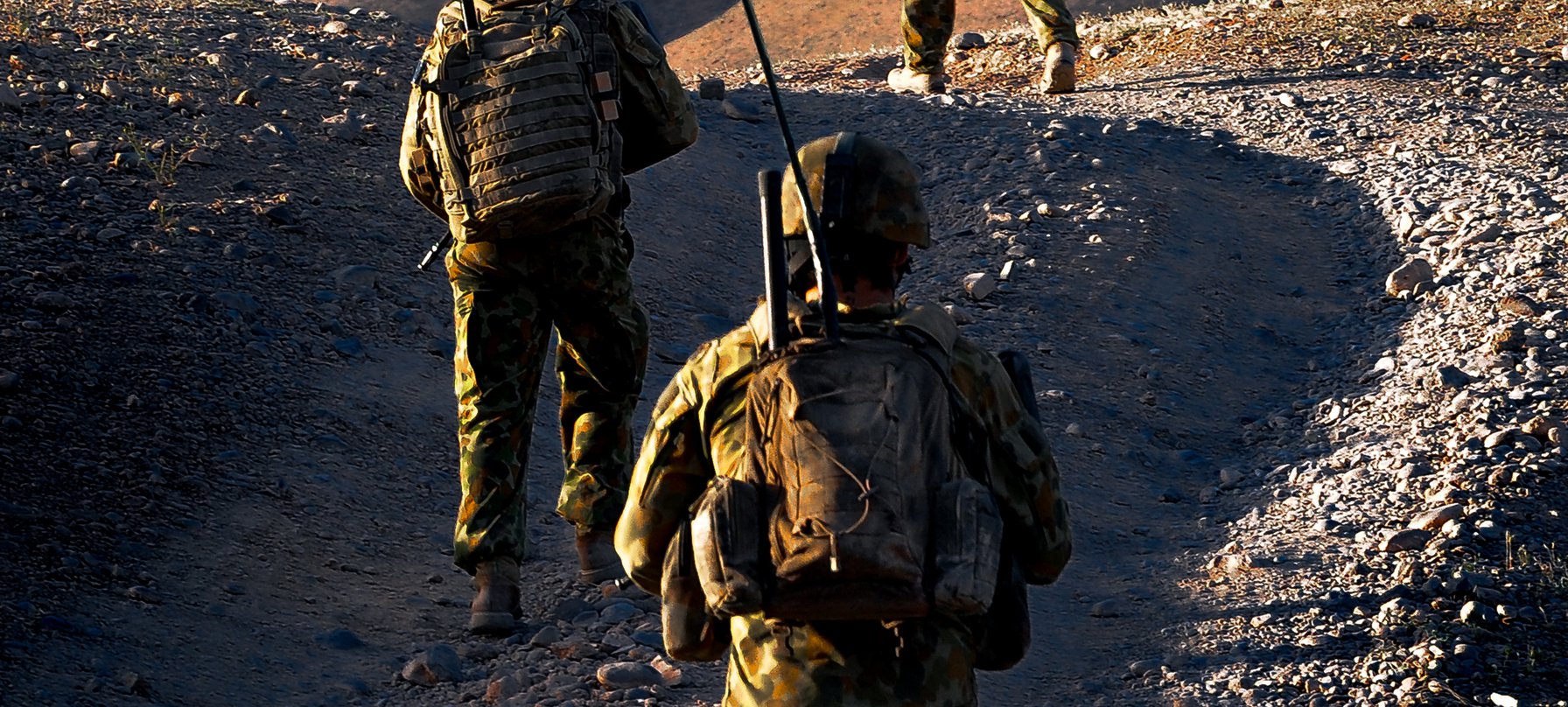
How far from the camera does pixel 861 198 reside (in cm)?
262

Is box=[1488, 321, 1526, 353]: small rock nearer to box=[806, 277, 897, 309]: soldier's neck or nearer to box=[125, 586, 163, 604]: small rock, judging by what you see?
box=[806, 277, 897, 309]: soldier's neck

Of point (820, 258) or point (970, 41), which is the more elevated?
point (820, 258)

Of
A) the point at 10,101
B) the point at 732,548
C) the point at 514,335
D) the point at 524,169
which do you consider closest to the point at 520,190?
the point at 524,169

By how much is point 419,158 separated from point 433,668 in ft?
4.34

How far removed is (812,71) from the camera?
12172 mm

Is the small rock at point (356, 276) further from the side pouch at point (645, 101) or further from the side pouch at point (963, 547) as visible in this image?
the side pouch at point (963, 547)

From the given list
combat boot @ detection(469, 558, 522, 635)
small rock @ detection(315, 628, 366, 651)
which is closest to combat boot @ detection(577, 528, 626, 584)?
combat boot @ detection(469, 558, 522, 635)

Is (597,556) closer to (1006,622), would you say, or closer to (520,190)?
(520,190)

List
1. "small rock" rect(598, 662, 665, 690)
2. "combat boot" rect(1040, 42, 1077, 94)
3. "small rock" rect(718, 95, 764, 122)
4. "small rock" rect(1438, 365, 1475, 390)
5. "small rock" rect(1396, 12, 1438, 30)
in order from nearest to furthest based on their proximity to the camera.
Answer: "small rock" rect(598, 662, 665, 690) → "small rock" rect(1438, 365, 1475, 390) → "small rock" rect(718, 95, 764, 122) → "combat boot" rect(1040, 42, 1077, 94) → "small rock" rect(1396, 12, 1438, 30)

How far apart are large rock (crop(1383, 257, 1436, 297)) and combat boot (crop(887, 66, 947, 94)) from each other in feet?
12.7

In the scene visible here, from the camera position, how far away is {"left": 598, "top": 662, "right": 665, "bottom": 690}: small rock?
438 centimetres

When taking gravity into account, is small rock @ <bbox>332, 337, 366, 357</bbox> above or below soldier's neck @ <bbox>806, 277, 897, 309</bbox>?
below

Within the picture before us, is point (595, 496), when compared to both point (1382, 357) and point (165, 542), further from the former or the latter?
point (1382, 357)

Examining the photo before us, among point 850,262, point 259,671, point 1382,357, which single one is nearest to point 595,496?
point 259,671
